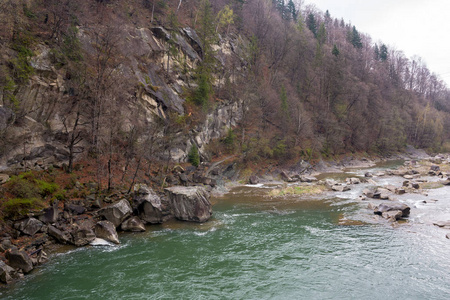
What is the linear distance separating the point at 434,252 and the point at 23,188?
22.8m

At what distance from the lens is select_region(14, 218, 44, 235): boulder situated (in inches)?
527

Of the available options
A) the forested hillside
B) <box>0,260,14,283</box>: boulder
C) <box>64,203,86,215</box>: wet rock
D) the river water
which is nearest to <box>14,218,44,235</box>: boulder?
<box>64,203,86,215</box>: wet rock

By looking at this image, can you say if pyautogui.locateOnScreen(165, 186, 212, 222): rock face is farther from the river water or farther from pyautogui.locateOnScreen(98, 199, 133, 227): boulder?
pyautogui.locateOnScreen(98, 199, 133, 227): boulder

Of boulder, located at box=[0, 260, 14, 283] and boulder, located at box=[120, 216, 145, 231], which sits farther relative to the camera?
boulder, located at box=[120, 216, 145, 231]

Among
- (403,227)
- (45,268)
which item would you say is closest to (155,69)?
(45,268)

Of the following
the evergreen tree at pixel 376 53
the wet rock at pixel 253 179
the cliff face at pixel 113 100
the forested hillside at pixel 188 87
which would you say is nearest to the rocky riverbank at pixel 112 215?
the forested hillside at pixel 188 87

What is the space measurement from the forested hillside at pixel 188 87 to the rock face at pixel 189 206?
246 inches

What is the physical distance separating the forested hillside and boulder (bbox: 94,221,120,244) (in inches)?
255

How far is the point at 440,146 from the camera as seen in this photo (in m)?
69.8

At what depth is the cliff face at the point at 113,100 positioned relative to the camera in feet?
60.0

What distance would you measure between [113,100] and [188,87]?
1711 centimetres

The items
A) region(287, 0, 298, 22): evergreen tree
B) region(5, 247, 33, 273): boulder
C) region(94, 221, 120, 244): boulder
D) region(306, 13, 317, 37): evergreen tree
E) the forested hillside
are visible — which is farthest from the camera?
region(287, 0, 298, 22): evergreen tree

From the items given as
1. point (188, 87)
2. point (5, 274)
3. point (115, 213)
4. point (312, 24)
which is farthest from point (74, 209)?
point (312, 24)

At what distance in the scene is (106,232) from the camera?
15.0 metres
